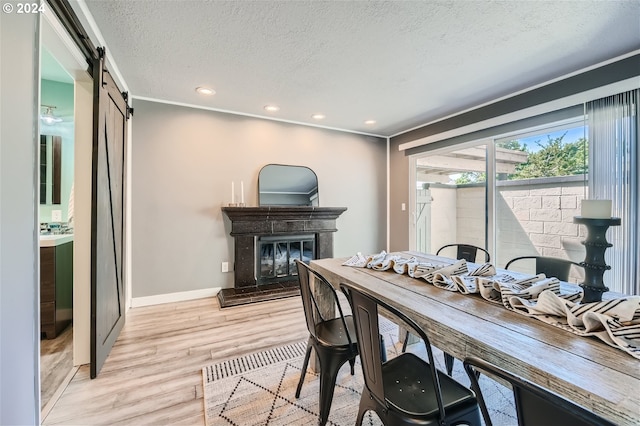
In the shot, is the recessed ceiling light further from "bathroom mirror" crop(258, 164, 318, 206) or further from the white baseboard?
the white baseboard

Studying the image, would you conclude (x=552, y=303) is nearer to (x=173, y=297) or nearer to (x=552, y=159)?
(x=552, y=159)

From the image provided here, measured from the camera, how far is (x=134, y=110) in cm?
301

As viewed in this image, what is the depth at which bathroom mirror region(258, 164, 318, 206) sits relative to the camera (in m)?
3.61

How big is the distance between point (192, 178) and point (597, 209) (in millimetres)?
3494

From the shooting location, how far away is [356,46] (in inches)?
79.4

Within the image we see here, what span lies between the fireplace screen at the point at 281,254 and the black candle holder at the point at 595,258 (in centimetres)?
293

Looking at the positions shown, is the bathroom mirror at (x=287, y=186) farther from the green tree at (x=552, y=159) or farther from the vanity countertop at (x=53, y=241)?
the green tree at (x=552, y=159)

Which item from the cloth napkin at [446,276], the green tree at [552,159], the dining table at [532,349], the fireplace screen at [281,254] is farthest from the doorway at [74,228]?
the green tree at [552,159]

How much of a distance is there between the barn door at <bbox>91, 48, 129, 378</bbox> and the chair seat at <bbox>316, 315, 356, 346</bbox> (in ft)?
4.94

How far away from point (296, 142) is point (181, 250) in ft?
6.89

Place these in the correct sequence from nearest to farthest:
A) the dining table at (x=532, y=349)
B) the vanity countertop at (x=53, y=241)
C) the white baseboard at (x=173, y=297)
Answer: the dining table at (x=532, y=349)
the vanity countertop at (x=53, y=241)
the white baseboard at (x=173, y=297)

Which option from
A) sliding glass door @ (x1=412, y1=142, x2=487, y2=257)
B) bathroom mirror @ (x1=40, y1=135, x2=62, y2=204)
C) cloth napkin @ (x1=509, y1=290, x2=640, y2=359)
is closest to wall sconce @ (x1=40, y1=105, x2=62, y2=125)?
bathroom mirror @ (x1=40, y1=135, x2=62, y2=204)
